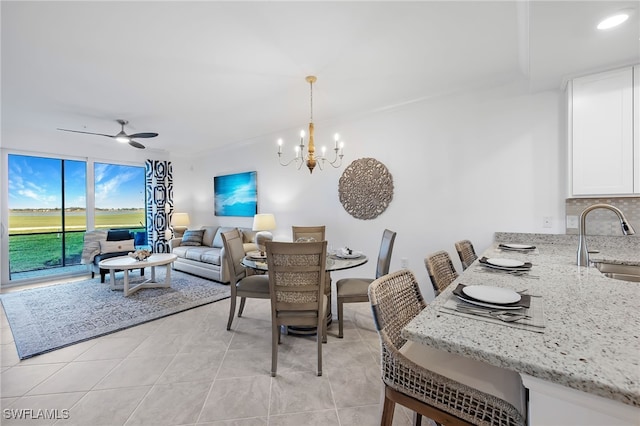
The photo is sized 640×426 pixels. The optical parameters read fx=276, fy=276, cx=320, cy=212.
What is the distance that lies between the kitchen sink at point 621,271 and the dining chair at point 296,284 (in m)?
2.02

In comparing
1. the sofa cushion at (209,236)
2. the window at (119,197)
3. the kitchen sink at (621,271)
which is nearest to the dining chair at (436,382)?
the kitchen sink at (621,271)

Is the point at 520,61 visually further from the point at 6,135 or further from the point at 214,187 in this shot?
the point at 6,135

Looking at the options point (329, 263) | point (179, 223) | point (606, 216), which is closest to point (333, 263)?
point (329, 263)

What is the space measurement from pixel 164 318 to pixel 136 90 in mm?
2628

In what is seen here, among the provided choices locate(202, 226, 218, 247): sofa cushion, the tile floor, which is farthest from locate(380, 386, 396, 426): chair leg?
locate(202, 226, 218, 247): sofa cushion

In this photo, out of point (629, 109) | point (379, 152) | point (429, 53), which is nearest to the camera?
point (629, 109)

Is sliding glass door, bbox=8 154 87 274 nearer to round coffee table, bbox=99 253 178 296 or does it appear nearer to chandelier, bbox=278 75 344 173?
round coffee table, bbox=99 253 178 296

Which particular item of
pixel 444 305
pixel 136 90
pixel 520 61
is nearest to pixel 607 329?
pixel 444 305

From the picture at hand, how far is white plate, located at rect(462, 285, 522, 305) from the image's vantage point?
1.04 metres

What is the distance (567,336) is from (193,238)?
5.80m

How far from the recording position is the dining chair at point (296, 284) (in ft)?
6.78

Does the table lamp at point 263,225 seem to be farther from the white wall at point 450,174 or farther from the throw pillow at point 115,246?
the throw pillow at point 115,246

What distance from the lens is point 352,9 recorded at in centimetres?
187

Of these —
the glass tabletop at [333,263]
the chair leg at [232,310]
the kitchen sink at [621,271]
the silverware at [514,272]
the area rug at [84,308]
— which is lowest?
the area rug at [84,308]
